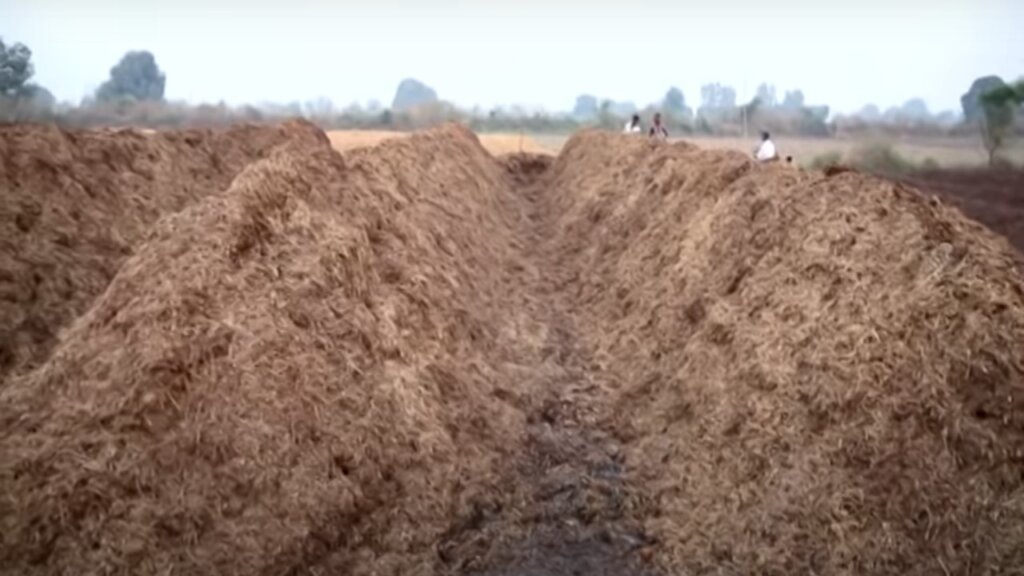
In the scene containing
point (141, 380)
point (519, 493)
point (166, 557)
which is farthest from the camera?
point (519, 493)

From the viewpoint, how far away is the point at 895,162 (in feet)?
43.7

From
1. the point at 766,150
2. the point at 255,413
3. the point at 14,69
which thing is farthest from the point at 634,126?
the point at 255,413

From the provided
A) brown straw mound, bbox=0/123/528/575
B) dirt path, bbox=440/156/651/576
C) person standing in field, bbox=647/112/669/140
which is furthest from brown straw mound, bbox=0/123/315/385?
person standing in field, bbox=647/112/669/140

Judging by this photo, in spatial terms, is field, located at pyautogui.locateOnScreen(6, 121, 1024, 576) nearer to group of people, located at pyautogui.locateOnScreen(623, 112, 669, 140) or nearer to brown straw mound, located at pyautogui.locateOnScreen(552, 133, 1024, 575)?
brown straw mound, located at pyautogui.locateOnScreen(552, 133, 1024, 575)

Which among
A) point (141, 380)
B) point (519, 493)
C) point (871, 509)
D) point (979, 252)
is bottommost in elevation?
point (519, 493)

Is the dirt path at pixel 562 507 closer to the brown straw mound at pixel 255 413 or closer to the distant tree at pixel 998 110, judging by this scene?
the brown straw mound at pixel 255 413

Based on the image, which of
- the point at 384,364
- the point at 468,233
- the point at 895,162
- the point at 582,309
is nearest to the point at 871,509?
the point at 384,364

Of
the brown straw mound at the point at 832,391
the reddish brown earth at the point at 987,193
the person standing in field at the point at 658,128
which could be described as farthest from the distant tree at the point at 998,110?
the person standing in field at the point at 658,128

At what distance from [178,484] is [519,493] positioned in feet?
10.5

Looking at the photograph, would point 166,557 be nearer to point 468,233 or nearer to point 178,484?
point 178,484

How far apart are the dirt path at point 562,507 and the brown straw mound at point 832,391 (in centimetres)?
30

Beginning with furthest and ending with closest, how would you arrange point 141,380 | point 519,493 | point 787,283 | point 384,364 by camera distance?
1. point 787,283
2. point 384,364
3. point 519,493
4. point 141,380

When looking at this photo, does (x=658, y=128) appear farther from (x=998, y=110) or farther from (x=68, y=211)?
(x=68, y=211)

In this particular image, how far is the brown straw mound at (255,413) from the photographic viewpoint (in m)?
7.43
